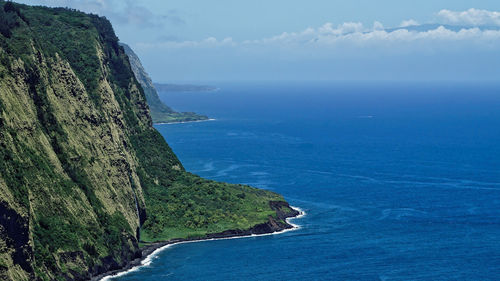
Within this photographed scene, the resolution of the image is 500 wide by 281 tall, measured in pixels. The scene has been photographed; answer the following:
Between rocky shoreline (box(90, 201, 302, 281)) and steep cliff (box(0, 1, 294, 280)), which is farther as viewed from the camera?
rocky shoreline (box(90, 201, 302, 281))

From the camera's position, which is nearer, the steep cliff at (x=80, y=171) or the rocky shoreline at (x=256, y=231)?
the steep cliff at (x=80, y=171)

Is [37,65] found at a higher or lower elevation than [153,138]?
higher

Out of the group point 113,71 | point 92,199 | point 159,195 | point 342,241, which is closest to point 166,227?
point 159,195

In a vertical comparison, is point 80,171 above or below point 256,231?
above

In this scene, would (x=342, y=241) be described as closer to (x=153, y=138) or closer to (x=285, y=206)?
(x=285, y=206)

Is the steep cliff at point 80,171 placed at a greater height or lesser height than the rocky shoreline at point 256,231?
greater

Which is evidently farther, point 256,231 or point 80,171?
point 256,231

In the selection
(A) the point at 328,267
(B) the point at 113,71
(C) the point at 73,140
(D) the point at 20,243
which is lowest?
(A) the point at 328,267

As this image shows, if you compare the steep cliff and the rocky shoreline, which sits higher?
the steep cliff
